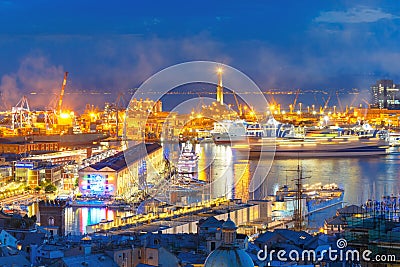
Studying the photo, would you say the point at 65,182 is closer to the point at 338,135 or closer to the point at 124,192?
the point at 124,192

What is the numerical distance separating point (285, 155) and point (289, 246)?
18.9 metres

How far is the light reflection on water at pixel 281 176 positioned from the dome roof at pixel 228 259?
4994 mm

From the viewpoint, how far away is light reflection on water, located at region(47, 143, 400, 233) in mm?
10312

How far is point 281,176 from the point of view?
51.9ft

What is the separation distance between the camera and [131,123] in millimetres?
29953

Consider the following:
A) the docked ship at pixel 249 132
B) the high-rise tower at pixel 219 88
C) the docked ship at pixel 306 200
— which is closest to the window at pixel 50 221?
the docked ship at pixel 306 200

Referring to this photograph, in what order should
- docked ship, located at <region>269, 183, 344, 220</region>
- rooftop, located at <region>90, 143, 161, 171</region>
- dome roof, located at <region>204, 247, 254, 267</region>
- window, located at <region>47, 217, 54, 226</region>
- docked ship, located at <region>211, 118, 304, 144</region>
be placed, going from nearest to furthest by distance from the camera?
dome roof, located at <region>204, 247, 254, 267</region> → window, located at <region>47, 217, 54, 226</region> → docked ship, located at <region>269, 183, 344, 220</region> → rooftop, located at <region>90, 143, 161, 171</region> → docked ship, located at <region>211, 118, 304, 144</region>

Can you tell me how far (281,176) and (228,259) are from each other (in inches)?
500

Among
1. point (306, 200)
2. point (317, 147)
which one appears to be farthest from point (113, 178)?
point (317, 147)

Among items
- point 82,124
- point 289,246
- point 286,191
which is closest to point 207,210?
point 286,191

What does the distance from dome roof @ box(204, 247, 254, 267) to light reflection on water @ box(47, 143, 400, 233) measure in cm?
499

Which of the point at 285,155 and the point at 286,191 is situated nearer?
the point at 286,191

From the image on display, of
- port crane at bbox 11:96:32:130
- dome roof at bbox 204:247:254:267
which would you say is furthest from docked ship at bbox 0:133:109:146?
dome roof at bbox 204:247:254:267

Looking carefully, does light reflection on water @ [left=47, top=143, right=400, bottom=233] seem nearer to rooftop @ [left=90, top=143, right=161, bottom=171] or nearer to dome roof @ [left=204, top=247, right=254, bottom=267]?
rooftop @ [left=90, top=143, right=161, bottom=171]
